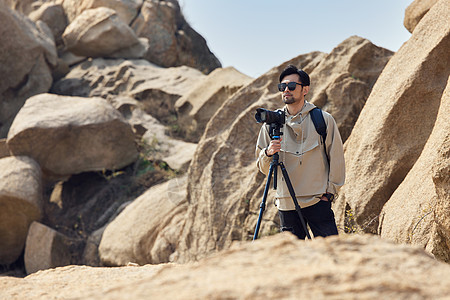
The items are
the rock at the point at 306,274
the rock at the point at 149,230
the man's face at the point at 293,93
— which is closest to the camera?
the rock at the point at 306,274

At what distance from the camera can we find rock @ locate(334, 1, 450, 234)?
16.5ft

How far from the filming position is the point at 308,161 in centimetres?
379

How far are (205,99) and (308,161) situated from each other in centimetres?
792

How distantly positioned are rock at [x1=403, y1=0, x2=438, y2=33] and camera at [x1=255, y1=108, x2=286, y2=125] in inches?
146

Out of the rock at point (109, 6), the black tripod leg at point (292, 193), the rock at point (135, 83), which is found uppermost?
the rock at point (109, 6)

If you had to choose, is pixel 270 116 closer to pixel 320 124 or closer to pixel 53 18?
pixel 320 124

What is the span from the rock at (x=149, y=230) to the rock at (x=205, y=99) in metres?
3.11

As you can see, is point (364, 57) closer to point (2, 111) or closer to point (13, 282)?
point (13, 282)

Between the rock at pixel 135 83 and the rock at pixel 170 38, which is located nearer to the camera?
the rock at pixel 135 83

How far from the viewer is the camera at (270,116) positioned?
12.3 feet

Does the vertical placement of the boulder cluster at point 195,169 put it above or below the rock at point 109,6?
below

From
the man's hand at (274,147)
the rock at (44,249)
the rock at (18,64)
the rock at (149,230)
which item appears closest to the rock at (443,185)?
the man's hand at (274,147)

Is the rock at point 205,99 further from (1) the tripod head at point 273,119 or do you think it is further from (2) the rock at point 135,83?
(1) the tripod head at point 273,119

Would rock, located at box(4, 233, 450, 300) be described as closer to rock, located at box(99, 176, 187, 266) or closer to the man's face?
the man's face
